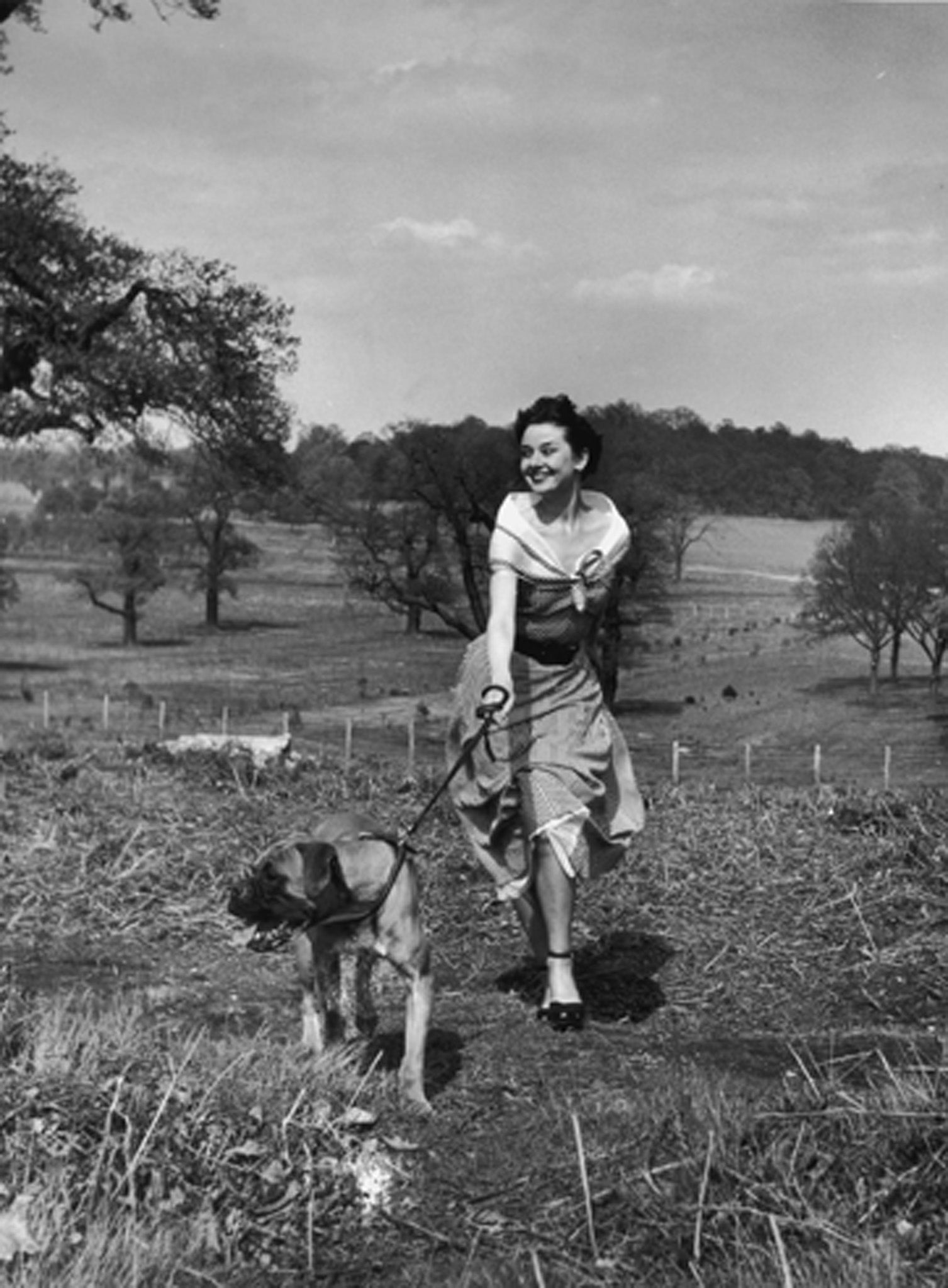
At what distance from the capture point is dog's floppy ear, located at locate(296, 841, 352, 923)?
15.3 feet

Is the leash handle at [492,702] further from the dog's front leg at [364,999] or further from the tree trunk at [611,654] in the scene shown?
the tree trunk at [611,654]

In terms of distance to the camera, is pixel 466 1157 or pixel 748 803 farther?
pixel 748 803

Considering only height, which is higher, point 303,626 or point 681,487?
point 681,487

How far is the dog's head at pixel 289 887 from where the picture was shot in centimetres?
466

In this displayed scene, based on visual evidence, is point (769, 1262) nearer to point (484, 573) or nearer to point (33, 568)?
point (484, 573)

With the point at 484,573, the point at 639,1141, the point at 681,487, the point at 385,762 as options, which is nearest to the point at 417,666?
the point at 484,573

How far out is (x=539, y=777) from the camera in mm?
5980

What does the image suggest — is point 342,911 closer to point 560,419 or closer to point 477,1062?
point 477,1062

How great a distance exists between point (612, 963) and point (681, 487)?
35168 mm

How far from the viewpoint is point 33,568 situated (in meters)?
61.2

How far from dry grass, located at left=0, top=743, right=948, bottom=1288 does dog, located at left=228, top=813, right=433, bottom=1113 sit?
9.4 inches

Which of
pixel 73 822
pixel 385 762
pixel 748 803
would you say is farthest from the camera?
pixel 385 762

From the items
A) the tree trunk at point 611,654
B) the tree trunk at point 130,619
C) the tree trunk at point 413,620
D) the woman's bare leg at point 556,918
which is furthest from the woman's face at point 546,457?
the tree trunk at point 130,619

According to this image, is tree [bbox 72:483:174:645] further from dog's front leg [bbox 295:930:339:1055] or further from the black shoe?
dog's front leg [bbox 295:930:339:1055]
